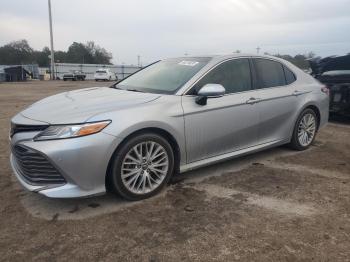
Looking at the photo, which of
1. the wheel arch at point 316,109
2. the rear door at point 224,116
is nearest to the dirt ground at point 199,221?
the rear door at point 224,116

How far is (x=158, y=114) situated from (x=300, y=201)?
5.67 ft

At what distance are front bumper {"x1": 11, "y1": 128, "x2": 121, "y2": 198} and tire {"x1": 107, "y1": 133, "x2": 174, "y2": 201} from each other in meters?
0.13

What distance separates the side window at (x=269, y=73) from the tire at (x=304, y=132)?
67 centimetres

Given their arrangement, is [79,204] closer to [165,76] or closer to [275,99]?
[165,76]

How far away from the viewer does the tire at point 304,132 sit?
5.69 meters

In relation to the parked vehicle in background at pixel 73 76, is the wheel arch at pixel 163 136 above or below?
below

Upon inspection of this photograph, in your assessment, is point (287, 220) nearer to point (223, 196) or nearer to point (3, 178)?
point (223, 196)

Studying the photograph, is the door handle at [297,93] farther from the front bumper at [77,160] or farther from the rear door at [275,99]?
the front bumper at [77,160]

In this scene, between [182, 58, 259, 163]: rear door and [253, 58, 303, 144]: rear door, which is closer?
[182, 58, 259, 163]: rear door

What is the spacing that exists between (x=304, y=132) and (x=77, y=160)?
12.5 feet

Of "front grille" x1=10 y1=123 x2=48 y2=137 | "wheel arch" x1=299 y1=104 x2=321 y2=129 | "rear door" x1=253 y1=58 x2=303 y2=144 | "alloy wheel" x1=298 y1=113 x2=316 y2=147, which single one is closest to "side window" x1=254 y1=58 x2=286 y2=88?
"rear door" x1=253 y1=58 x2=303 y2=144

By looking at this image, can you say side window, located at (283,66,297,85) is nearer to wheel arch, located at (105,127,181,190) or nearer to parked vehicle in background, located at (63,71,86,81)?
wheel arch, located at (105,127,181,190)

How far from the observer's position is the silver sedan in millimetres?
3484

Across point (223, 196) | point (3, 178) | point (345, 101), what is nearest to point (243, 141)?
point (223, 196)
